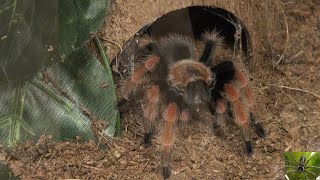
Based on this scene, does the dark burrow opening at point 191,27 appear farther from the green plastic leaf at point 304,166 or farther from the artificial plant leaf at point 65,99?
the green plastic leaf at point 304,166

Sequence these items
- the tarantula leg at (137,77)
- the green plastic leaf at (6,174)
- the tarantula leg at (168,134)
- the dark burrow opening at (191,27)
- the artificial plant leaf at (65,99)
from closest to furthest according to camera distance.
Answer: the green plastic leaf at (6,174) → the tarantula leg at (168,134) → the artificial plant leaf at (65,99) → the tarantula leg at (137,77) → the dark burrow opening at (191,27)

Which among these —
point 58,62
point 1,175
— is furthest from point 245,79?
point 1,175

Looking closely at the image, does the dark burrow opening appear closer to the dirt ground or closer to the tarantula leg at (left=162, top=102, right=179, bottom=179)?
the dirt ground

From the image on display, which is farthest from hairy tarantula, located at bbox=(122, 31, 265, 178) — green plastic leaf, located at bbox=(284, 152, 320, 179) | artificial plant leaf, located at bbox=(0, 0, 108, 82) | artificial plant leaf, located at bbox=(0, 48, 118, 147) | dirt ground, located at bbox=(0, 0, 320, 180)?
artificial plant leaf, located at bbox=(0, 0, 108, 82)

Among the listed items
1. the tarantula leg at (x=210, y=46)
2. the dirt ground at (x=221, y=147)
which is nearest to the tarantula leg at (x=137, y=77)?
the dirt ground at (x=221, y=147)

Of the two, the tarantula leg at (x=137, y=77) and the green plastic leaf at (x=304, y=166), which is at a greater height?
the tarantula leg at (x=137, y=77)

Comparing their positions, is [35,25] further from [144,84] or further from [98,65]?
[144,84]
